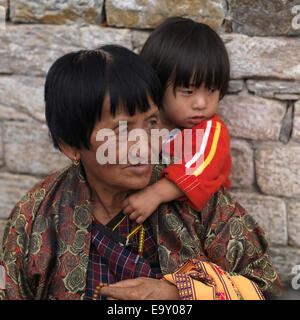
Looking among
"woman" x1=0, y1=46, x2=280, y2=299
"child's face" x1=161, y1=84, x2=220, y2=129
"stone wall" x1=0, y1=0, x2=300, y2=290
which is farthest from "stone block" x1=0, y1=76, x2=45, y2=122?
"child's face" x1=161, y1=84, x2=220, y2=129

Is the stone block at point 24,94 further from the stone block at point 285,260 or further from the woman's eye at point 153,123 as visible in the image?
the stone block at point 285,260

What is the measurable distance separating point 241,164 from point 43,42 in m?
1.35

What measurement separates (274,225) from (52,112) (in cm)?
141

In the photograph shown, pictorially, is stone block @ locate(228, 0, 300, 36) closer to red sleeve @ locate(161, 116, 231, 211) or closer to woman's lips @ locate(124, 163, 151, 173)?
red sleeve @ locate(161, 116, 231, 211)

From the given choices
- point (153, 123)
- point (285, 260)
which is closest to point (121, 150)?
point (153, 123)

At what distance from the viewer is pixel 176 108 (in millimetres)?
2158

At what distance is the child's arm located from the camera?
185 cm

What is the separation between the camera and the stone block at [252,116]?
90.6 inches

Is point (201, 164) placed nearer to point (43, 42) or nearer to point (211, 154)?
point (211, 154)

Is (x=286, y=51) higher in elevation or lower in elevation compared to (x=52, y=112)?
higher

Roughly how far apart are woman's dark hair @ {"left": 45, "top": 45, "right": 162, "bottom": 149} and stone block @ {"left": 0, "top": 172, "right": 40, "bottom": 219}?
3.60 ft

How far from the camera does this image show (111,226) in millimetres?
1913
